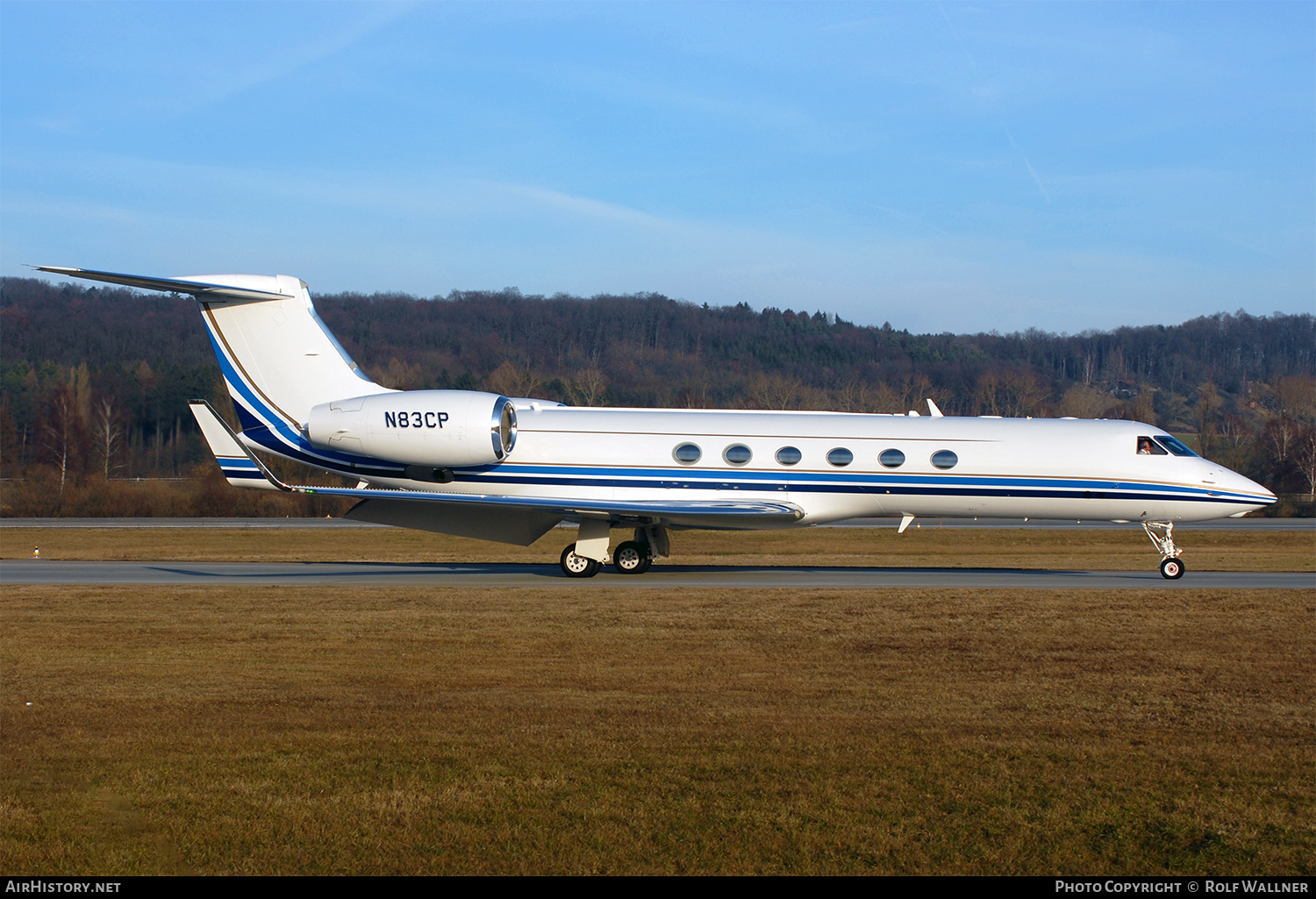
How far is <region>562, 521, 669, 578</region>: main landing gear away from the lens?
19.3 m

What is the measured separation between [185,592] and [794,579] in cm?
1008

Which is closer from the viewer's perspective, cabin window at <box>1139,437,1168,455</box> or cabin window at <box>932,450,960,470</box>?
cabin window at <box>932,450,960,470</box>

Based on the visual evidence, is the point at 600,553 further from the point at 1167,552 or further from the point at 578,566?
the point at 1167,552

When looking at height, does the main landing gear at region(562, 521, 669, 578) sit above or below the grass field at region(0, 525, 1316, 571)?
above

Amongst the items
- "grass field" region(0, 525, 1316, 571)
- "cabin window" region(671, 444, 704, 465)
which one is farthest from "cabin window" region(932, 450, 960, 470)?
"cabin window" region(671, 444, 704, 465)

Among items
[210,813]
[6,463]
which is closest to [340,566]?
[210,813]

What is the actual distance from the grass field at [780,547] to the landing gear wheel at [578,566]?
324 centimetres

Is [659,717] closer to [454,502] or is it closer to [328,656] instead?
[328,656]

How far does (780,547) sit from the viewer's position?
94.3 feet

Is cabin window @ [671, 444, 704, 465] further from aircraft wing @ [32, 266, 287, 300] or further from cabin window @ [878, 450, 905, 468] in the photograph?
aircraft wing @ [32, 266, 287, 300]

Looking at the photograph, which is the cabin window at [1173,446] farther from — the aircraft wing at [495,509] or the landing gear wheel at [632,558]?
the landing gear wheel at [632,558]

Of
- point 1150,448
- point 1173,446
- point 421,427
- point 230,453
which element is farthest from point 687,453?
point 1173,446

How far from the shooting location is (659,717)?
27.4ft

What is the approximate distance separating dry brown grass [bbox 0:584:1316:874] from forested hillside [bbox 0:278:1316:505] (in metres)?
45.4
